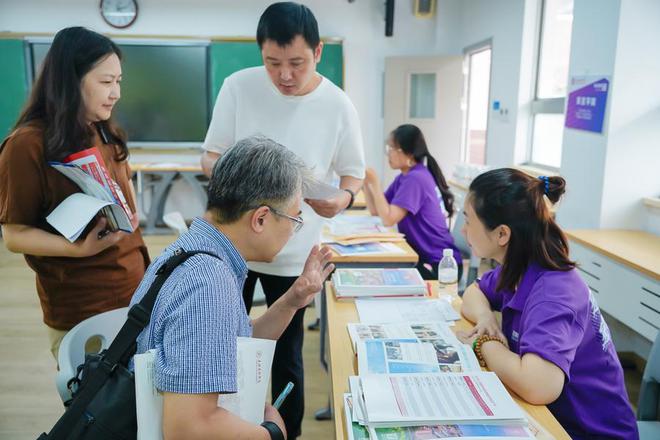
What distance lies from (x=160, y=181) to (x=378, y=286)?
15.3 ft

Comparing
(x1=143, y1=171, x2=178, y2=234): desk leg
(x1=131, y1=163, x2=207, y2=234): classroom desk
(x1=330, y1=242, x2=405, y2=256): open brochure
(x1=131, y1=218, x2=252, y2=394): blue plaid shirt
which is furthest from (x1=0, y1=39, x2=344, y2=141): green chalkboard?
(x1=131, y1=218, x2=252, y2=394): blue plaid shirt

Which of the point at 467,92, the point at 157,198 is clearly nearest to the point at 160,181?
the point at 157,198

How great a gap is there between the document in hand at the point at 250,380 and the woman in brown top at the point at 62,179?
0.70 m

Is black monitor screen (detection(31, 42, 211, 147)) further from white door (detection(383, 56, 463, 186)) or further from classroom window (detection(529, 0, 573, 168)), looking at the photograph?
classroom window (detection(529, 0, 573, 168))

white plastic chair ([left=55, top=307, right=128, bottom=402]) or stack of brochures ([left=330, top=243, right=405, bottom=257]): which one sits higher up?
white plastic chair ([left=55, top=307, right=128, bottom=402])

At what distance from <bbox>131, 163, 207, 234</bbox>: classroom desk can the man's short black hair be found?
4287 millimetres

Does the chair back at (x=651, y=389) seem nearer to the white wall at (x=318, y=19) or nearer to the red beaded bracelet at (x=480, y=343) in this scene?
the red beaded bracelet at (x=480, y=343)

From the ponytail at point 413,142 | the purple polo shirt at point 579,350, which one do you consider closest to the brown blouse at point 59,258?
the purple polo shirt at point 579,350

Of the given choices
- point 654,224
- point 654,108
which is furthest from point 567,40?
point 654,224

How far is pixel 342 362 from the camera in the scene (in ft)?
4.30

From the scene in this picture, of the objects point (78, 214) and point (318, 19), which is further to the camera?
point (318, 19)

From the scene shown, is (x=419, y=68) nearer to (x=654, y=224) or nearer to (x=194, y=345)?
(x=654, y=224)

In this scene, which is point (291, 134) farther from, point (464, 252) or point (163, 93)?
point (163, 93)

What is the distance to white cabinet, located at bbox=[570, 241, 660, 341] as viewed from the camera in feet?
7.27
